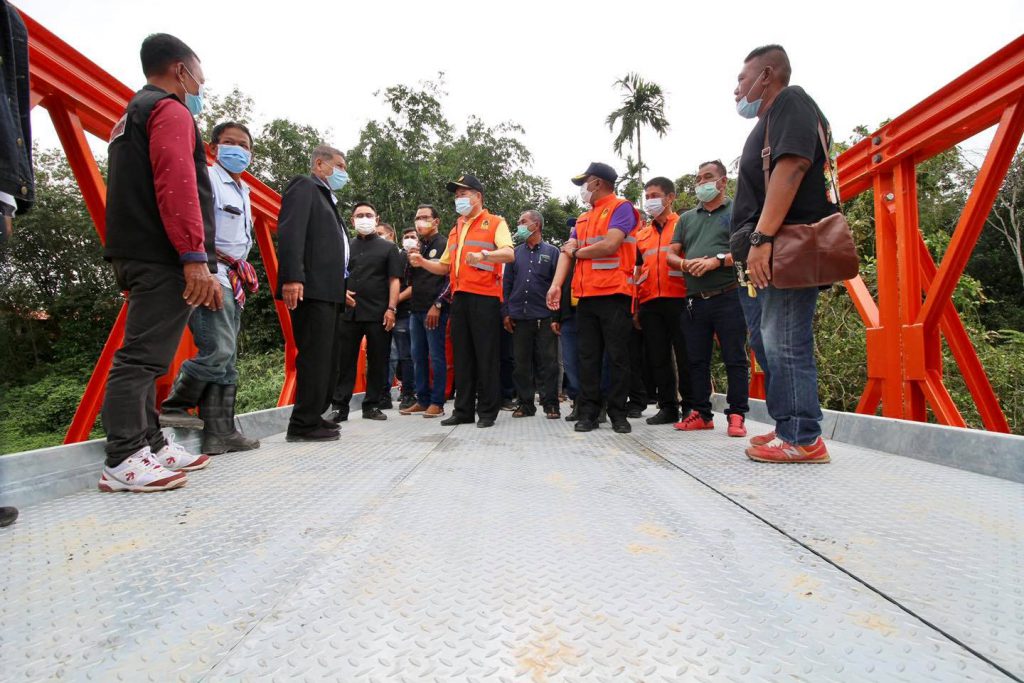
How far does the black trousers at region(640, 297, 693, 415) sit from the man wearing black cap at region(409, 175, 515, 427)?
3.74ft

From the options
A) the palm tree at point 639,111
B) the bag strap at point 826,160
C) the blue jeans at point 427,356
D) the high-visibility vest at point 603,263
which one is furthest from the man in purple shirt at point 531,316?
the palm tree at point 639,111

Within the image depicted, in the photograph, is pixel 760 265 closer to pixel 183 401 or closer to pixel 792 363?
pixel 792 363

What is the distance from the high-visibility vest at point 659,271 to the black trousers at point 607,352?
1.36 ft

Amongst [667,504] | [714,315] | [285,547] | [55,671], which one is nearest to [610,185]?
[714,315]

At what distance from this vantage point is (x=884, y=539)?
1299 mm

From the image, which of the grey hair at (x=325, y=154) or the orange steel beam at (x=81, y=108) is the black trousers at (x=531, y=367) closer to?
the grey hair at (x=325, y=154)

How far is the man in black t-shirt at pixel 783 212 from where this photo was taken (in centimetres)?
223

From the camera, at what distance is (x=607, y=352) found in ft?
11.7

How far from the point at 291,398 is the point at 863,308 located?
3873 mm

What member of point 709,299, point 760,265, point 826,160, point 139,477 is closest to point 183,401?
point 139,477

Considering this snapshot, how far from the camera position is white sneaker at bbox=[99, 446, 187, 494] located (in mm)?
1861

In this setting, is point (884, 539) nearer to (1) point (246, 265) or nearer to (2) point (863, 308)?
(2) point (863, 308)

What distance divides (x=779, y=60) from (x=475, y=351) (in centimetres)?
253

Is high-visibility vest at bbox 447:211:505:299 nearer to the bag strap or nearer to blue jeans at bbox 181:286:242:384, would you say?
blue jeans at bbox 181:286:242:384
